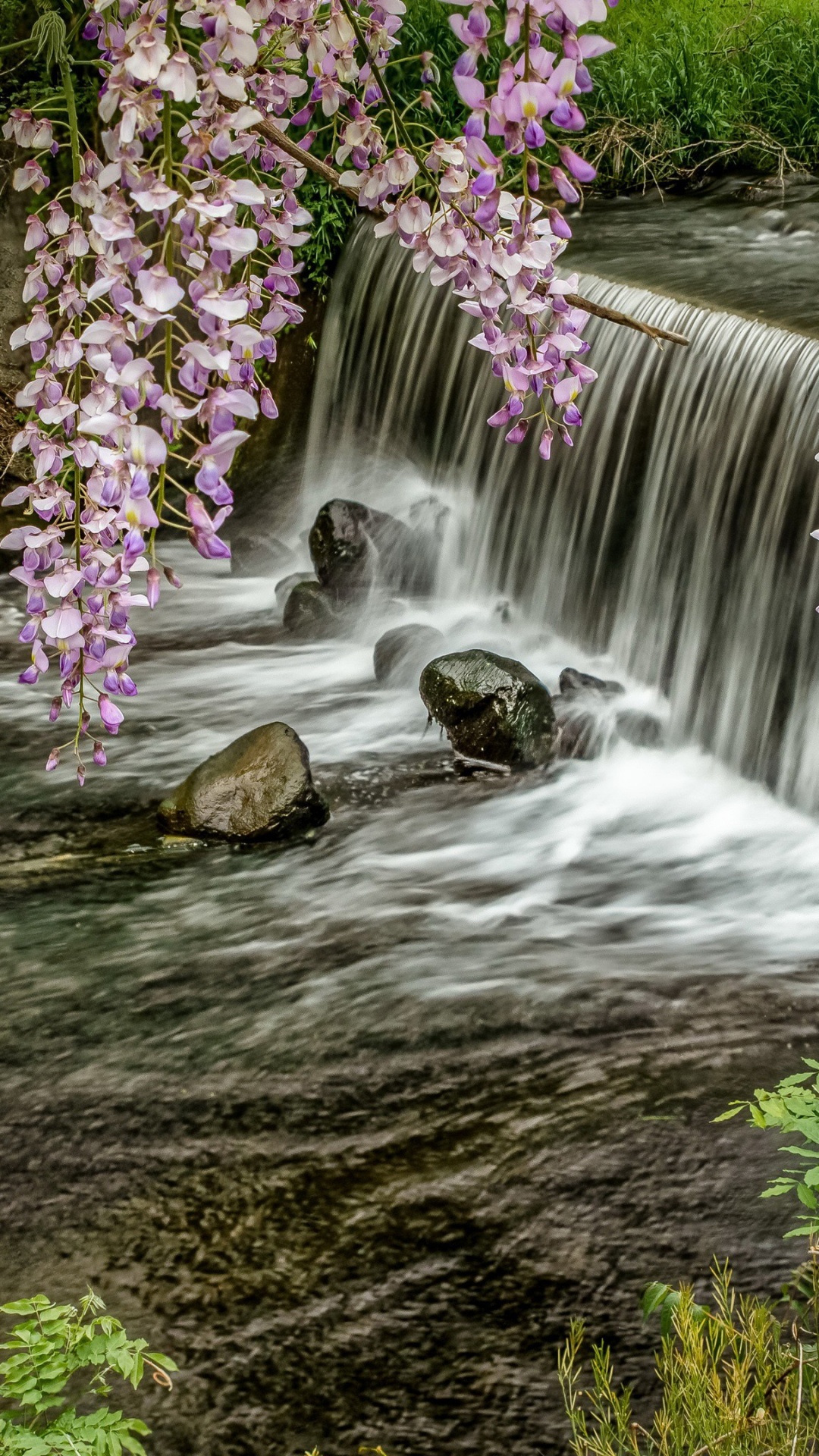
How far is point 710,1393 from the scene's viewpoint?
7.78ft

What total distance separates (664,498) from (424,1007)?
9.87 feet

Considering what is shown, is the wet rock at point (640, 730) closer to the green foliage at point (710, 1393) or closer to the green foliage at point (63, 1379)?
the green foliage at point (710, 1393)

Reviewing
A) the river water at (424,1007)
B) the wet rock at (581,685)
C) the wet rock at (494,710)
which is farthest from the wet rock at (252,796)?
the wet rock at (581,685)

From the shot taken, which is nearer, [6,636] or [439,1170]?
[439,1170]

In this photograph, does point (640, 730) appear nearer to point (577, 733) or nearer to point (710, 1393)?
point (577, 733)

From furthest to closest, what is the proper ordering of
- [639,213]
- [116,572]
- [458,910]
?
[639,213] → [458,910] → [116,572]

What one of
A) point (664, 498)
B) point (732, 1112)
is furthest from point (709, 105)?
point (732, 1112)

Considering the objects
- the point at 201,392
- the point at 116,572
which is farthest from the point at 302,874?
the point at 201,392

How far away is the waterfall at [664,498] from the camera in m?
5.93

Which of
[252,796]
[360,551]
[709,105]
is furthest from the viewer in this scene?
[709,105]

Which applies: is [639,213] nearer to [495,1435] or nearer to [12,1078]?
[12,1078]

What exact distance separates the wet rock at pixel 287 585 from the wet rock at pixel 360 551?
0.15 m

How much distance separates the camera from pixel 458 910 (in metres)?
4.88

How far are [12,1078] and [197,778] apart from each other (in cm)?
158
